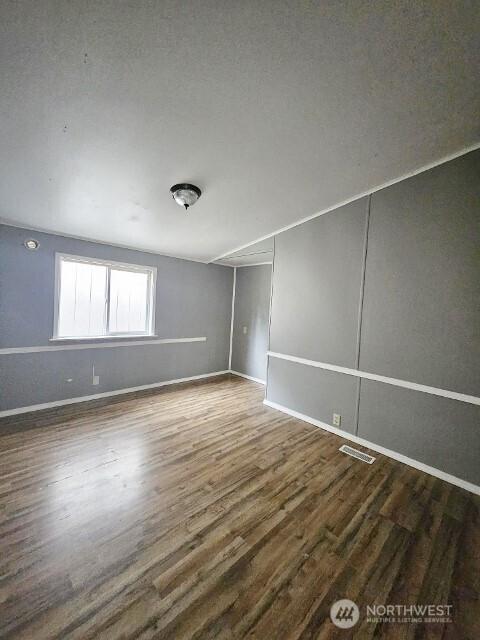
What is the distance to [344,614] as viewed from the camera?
1183mm

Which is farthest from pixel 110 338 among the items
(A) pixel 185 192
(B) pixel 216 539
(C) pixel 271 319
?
(B) pixel 216 539

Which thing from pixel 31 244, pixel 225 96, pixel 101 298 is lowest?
pixel 101 298

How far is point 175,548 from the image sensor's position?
1.47 m

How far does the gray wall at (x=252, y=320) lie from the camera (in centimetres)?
498

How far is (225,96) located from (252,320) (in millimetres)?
3993

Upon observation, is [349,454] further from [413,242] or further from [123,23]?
[123,23]

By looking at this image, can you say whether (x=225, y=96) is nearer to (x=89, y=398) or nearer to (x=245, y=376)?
(x=89, y=398)

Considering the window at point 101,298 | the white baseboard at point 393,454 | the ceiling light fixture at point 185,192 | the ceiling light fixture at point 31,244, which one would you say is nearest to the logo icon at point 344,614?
the white baseboard at point 393,454

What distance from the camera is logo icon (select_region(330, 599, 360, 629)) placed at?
115 centimetres

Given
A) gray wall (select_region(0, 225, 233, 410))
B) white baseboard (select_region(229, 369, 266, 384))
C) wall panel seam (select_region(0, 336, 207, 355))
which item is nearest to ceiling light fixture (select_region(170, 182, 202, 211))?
gray wall (select_region(0, 225, 233, 410))

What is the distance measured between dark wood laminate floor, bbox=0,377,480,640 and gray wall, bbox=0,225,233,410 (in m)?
0.83

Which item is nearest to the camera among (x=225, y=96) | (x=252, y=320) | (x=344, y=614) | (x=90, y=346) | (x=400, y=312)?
(x=344, y=614)

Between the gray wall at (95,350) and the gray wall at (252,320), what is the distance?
26 cm

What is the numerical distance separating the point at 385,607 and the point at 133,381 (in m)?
3.84
